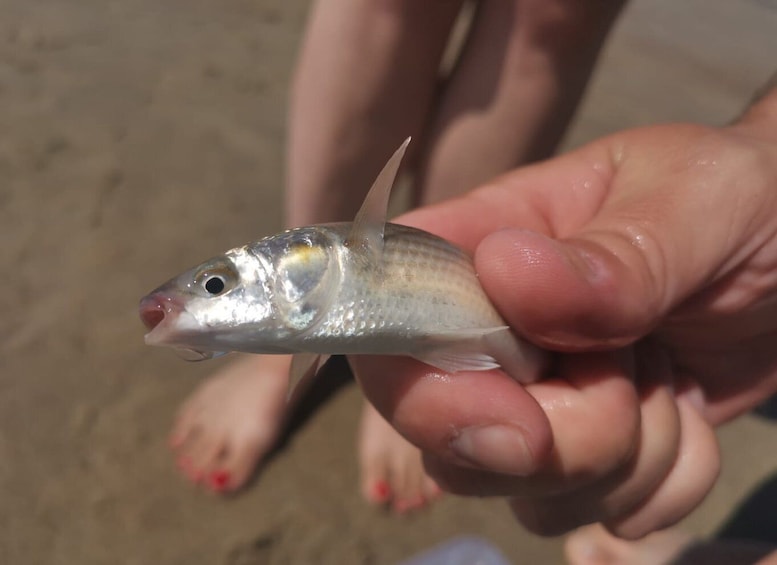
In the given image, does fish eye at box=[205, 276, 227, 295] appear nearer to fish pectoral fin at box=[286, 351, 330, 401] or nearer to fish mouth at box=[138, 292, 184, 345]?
fish mouth at box=[138, 292, 184, 345]

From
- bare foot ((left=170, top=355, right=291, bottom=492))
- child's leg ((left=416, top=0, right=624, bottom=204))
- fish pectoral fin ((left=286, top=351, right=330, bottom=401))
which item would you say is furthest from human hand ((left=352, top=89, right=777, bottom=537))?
bare foot ((left=170, top=355, right=291, bottom=492))

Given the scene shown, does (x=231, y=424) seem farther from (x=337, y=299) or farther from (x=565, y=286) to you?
(x=565, y=286)

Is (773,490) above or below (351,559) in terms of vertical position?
above

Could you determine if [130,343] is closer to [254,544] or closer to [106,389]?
[106,389]

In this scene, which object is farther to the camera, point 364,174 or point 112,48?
point 112,48

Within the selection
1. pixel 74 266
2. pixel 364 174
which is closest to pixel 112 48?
pixel 74 266
